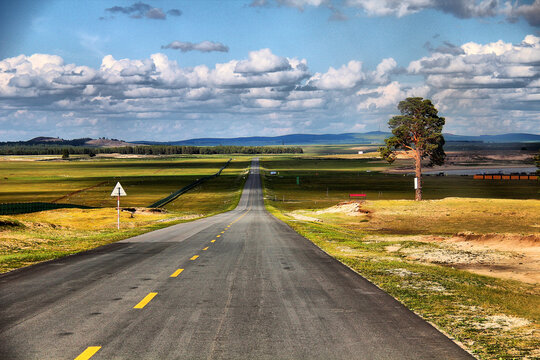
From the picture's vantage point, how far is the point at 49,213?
6012 centimetres

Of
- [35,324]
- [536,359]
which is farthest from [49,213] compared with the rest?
[536,359]

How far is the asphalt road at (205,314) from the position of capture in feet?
25.4

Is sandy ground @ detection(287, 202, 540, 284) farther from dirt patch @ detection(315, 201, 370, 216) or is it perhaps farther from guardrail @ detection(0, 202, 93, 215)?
guardrail @ detection(0, 202, 93, 215)

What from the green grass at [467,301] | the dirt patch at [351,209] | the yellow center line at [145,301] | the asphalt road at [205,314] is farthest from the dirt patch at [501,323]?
the dirt patch at [351,209]

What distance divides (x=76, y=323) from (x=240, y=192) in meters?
112

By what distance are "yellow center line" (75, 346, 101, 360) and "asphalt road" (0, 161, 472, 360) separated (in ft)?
0.11

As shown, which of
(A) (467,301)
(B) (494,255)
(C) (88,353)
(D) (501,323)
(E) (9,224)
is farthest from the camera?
(E) (9,224)

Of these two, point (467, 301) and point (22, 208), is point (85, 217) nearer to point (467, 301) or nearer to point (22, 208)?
point (22, 208)

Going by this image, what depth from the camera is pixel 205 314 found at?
1005 centimetres

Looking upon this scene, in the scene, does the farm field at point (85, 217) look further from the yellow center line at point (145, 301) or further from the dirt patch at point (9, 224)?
the yellow center line at point (145, 301)

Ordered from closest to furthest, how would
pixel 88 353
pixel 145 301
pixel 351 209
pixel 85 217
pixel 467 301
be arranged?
pixel 88 353 < pixel 145 301 < pixel 467 301 < pixel 85 217 < pixel 351 209

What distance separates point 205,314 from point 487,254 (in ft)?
46.0

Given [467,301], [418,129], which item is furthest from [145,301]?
[418,129]

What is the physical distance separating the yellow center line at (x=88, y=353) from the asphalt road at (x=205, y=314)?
0.03 metres
